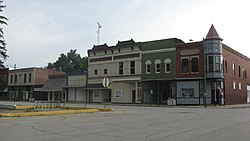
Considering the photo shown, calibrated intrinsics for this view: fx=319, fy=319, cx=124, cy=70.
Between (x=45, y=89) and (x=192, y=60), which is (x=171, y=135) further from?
(x=45, y=89)

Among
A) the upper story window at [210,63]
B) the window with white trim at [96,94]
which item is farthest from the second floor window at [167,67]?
the window with white trim at [96,94]

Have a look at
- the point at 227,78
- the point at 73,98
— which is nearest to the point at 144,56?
the point at 227,78

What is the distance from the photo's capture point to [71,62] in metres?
109

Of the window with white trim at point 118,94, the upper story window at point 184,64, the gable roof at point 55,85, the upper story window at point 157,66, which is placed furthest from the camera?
the gable roof at point 55,85

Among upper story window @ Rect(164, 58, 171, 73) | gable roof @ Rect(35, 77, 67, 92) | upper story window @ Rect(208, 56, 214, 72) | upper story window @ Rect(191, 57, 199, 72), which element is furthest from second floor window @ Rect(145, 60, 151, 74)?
gable roof @ Rect(35, 77, 67, 92)

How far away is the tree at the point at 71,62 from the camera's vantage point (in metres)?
106

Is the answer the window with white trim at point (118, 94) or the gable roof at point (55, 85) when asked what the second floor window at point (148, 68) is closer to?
the window with white trim at point (118, 94)

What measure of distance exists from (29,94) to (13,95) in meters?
6.00

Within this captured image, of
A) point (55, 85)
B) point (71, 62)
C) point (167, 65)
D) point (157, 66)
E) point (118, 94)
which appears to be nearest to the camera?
point (167, 65)

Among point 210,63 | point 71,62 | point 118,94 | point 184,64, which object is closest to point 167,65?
point 184,64

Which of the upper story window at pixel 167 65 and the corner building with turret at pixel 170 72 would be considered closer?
the corner building with turret at pixel 170 72

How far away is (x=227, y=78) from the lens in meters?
47.3

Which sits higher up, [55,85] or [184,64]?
[184,64]

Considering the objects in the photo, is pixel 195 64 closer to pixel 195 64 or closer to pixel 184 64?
pixel 195 64
